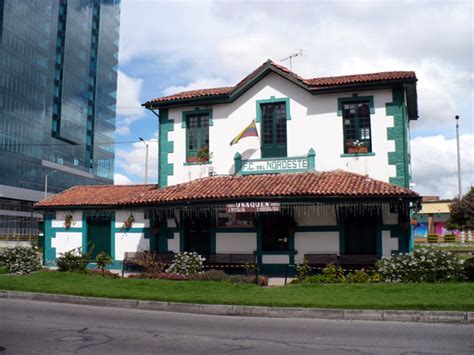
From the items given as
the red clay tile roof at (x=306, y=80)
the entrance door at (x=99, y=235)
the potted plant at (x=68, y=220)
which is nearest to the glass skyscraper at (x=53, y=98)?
the potted plant at (x=68, y=220)

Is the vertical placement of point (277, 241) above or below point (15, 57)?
below

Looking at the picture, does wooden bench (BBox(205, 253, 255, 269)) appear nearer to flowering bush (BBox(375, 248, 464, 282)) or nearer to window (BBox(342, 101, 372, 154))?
flowering bush (BBox(375, 248, 464, 282))

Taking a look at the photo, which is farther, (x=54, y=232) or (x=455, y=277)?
(x=54, y=232)

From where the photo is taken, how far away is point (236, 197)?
15938mm

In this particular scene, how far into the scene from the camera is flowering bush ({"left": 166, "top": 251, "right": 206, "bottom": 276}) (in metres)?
16.1

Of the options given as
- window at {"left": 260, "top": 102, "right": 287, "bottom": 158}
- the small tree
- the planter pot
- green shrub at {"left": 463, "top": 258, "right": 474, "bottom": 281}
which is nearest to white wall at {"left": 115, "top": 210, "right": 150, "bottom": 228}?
window at {"left": 260, "top": 102, "right": 287, "bottom": 158}

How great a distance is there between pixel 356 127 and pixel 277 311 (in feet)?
28.3

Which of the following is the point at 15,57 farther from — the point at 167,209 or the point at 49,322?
the point at 49,322

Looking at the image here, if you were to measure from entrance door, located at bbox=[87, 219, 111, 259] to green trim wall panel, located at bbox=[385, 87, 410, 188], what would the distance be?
11.0 meters

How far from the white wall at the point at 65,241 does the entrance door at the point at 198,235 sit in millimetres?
5125

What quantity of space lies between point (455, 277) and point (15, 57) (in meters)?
75.0

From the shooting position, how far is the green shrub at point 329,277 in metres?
14.4

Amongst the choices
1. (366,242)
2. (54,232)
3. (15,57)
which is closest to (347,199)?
(366,242)

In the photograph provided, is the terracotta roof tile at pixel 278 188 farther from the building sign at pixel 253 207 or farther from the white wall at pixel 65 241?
the white wall at pixel 65 241
